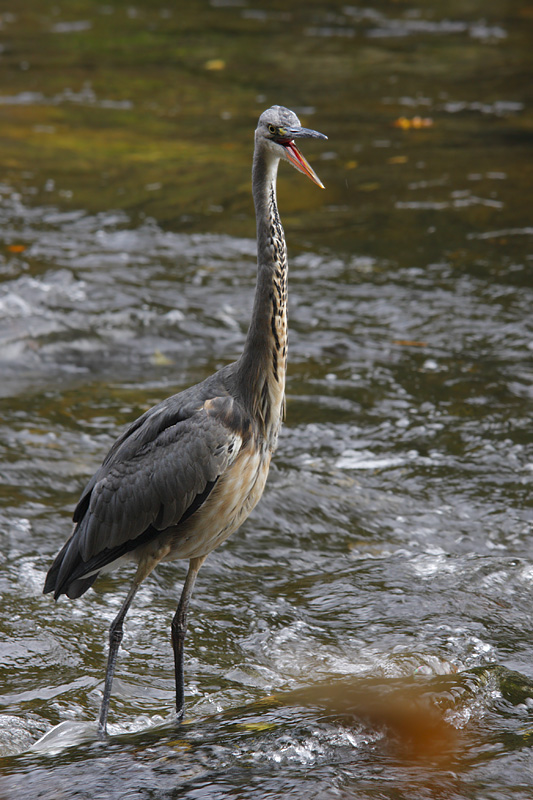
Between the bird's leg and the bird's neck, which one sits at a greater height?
the bird's neck

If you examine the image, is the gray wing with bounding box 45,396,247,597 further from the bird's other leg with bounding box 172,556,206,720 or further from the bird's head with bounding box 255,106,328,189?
the bird's head with bounding box 255,106,328,189

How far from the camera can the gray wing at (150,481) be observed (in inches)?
175

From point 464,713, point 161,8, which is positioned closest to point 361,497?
point 464,713

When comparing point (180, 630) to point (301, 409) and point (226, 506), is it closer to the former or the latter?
point (226, 506)

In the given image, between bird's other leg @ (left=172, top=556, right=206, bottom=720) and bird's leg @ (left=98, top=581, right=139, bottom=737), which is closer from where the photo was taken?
bird's leg @ (left=98, top=581, right=139, bottom=737)

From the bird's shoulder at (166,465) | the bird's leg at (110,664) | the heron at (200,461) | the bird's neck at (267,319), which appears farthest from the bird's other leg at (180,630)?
the bird's neck at (267,319)

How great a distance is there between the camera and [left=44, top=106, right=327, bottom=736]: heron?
445cm

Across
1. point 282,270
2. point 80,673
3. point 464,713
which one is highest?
point 282,270

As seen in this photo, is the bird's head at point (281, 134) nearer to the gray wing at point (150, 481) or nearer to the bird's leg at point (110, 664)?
the gray wing at point (150, 481)

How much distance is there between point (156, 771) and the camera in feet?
12.0

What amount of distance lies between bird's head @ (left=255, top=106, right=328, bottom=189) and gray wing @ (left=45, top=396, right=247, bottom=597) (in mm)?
1143

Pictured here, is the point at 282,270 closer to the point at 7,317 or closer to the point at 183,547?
the point at 183,547

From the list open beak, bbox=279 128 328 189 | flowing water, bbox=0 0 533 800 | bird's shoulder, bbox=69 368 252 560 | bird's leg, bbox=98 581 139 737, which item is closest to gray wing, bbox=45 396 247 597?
bird's shoulder, bbox=69 368 252 560

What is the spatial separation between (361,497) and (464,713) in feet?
8.64
